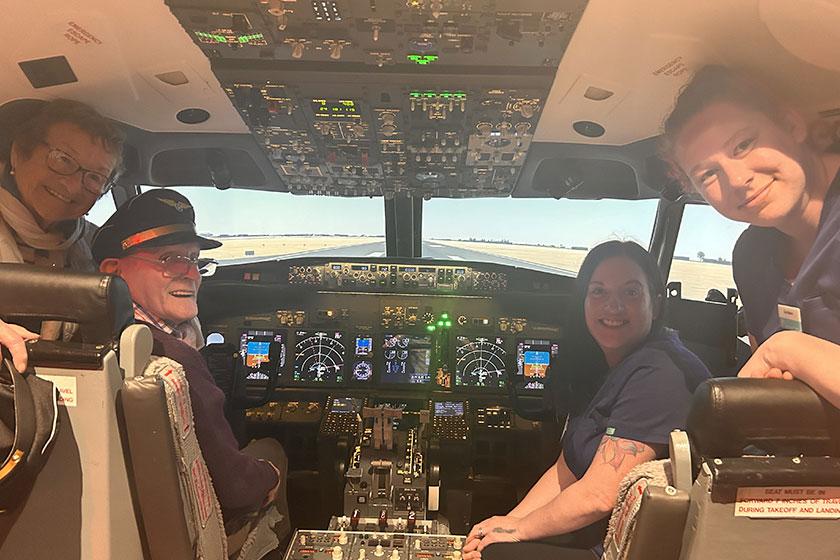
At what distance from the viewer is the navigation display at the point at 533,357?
2979 millimetres

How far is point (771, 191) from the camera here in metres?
1.43

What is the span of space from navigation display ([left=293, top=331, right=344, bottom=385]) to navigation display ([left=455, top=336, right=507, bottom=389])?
0.71m

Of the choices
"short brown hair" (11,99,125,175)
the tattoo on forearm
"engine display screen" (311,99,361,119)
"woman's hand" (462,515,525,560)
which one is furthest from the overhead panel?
"woman's hand" (462,515,525,560)

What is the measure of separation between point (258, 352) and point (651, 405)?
2.21m

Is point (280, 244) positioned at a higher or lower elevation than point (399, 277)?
higher

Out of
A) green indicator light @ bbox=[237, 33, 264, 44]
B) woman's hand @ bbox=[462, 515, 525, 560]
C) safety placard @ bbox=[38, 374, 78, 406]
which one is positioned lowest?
woman's hand @ bbox=[462, 515, 525, 560]

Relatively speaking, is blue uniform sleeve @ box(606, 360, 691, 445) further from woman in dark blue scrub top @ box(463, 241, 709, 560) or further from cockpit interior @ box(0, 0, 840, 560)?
cockpit interior @ box(0, 0, 840, 560)

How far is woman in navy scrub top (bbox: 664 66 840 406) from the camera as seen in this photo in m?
1.34

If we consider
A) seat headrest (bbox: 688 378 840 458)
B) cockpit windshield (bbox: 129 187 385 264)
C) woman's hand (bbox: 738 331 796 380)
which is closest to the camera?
seat headrest (bbox: 688 378 840 458)

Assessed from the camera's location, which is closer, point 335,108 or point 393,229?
point 335,108

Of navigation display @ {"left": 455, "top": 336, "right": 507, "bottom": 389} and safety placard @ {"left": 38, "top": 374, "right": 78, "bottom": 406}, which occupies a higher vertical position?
safety placard @ {"left": 38, "top": 374, "right": 78, "bottom": 406}

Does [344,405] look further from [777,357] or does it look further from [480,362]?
[777,357]

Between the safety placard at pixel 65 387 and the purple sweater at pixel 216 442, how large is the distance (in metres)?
0.31

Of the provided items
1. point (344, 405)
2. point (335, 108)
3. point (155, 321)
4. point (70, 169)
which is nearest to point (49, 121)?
point (70, 169)
